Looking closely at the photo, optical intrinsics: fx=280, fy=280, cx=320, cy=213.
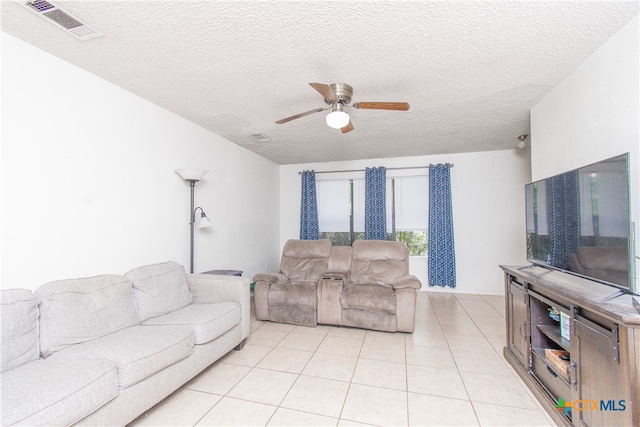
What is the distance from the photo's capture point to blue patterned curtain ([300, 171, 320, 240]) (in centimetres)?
539

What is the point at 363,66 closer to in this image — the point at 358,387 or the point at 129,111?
the point at 129,111

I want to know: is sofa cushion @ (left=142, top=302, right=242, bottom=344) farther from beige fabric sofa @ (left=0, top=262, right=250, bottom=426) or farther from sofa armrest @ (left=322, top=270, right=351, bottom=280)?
sofa armrest @ (left=322, top=270, right=351, bottom=280)

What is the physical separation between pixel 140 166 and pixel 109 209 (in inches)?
19.5

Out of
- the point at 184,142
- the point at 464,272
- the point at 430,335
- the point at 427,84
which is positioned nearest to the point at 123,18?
the point at 184,142

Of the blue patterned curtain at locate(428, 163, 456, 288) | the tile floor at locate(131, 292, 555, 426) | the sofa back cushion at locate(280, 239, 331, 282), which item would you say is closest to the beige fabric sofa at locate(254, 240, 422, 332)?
the sofa back cushion at locate(280, 239, 331, 282)

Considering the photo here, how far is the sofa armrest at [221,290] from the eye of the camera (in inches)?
102

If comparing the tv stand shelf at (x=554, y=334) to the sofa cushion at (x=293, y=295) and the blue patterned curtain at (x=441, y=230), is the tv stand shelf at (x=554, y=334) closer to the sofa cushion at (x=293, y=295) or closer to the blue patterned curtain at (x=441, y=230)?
the sofa cushion at (x=293, y=295)

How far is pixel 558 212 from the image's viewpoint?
1901 millimetres

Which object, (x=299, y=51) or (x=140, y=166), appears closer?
(x=299, y=51)

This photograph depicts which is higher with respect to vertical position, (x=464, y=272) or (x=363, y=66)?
(x=363, y=66)

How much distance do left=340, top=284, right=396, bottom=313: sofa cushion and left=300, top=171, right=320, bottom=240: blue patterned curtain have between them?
7.26ft

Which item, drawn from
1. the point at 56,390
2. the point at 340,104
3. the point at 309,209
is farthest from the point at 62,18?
the point at 309,209

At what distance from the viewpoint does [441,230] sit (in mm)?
4742

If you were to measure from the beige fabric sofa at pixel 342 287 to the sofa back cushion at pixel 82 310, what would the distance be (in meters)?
1.61
